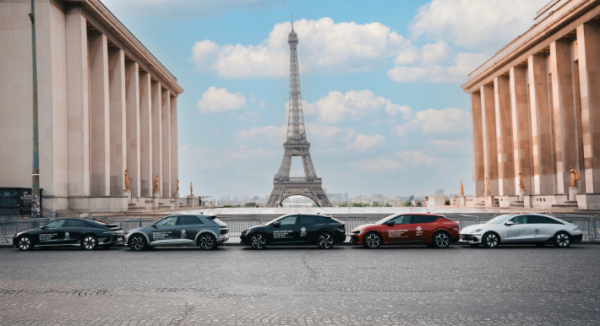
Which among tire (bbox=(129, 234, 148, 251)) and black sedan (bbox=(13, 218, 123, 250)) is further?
black sedan (bbox=(13, 218, 123, 250))

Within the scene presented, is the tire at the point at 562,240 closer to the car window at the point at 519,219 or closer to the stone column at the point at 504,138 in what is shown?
the car window at the point at 519,219

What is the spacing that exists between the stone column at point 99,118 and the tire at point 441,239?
31009 millimetres

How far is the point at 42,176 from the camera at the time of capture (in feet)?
117

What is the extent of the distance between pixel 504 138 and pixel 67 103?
43.8m

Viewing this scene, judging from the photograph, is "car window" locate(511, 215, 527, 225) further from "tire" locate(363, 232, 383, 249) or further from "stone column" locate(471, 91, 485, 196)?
"stone column" locate(471, 91, 485, 196)

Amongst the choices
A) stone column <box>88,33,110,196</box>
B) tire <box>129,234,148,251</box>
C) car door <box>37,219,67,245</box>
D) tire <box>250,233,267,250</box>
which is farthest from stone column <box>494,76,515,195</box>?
car door <box>37,219,67,245</box>

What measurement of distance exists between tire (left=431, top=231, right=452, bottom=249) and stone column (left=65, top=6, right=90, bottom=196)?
27687 mm

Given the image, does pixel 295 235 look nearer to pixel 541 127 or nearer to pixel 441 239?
pixel 441 239

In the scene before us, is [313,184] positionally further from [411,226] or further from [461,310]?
[461,310]

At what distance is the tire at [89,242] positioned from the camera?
2038cm

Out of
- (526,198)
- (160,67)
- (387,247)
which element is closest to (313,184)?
(160,67)

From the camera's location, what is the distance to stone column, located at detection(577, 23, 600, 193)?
131 ft

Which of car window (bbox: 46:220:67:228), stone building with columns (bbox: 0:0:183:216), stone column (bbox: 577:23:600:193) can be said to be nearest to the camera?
car window (bbox: 46:220:67:228)

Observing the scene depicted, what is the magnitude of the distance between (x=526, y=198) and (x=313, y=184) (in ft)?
162
